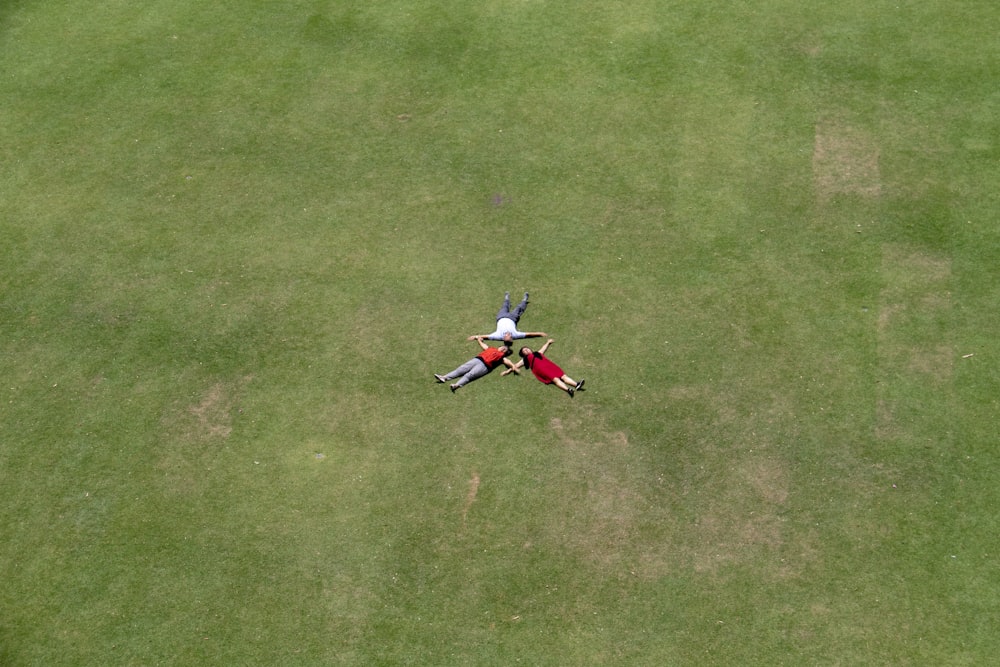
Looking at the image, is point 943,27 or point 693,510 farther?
point 943,27

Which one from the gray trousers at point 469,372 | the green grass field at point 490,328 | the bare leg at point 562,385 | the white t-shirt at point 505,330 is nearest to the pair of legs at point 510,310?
the white t-shirt at point 505,330

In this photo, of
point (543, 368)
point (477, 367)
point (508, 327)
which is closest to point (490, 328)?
point (508, 327)

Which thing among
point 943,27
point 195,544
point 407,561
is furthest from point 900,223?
point 195,544

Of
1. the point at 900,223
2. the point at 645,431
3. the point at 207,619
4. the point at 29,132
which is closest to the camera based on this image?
the point at 207,619

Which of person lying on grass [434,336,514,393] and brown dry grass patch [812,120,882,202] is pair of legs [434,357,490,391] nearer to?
person lying on grass [434,336,514,393]

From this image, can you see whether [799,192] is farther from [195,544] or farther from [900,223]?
[195,544]

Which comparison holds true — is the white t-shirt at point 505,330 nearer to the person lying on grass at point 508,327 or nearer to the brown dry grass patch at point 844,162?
the person lying on grass at point 508,327
